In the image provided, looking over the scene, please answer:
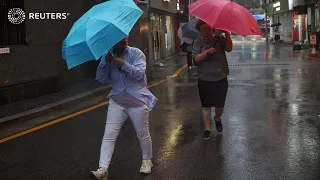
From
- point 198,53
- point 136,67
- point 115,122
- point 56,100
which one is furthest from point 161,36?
point 136,67

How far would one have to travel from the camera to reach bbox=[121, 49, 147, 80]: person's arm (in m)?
4.48

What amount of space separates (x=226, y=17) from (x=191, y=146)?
1845 mm

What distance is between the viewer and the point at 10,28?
1111 cm

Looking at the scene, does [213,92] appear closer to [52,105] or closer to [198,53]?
[198,53]

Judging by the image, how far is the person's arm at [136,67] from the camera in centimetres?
448

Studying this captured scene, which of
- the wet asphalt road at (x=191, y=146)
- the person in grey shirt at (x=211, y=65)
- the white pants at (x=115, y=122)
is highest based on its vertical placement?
the person in grey shirt at (x=211, y=65)

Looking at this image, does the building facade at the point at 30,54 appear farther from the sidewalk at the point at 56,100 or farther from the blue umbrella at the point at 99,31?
the blue umbrella at the point at 99,31

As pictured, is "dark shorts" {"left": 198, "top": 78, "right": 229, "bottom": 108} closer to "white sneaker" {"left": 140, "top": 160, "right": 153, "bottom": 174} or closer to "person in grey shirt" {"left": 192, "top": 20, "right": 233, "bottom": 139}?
"person in grey shirt" {"left": 192, "top": 20, "right": 233, "bottom": 139}

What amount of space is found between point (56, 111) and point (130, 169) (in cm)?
458

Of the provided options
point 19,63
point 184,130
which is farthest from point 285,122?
point 19,63

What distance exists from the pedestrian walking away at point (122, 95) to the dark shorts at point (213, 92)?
187 centimetres

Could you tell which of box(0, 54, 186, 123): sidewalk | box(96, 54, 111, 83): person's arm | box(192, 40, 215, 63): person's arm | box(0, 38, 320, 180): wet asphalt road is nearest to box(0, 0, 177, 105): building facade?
box(0, 54, 186, 123): sidewalk

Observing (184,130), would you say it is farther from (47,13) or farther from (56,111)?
(47,13)

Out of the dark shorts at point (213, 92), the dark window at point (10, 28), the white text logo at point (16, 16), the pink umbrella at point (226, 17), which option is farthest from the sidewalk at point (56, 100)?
the pink umbrella at point (226, 17)
